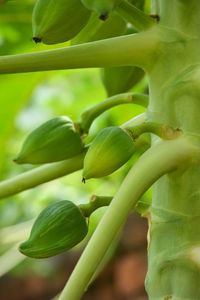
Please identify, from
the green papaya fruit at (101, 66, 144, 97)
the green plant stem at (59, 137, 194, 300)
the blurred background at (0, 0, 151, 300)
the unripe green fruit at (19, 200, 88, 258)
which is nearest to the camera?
the green plant stem at (59, 137, 194, 300)

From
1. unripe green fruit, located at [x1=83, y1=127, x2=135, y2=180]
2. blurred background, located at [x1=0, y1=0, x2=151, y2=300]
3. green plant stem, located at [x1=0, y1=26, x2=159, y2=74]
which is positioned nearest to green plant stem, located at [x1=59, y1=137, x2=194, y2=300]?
unripe green fruit, located at [x1=83, y1=127, x2=135, y2=180]

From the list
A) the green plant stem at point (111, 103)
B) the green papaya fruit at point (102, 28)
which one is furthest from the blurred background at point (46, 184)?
the green papaya fruit at point (102, 28)

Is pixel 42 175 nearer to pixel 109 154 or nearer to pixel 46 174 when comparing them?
pixel 46 174

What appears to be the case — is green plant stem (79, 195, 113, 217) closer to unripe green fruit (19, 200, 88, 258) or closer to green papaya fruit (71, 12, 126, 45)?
unripe green fruit (19, 200, 88, 258)

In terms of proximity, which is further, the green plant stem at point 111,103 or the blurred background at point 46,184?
the blurred background at point 46,184

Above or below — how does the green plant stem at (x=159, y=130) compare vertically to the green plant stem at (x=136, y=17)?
below

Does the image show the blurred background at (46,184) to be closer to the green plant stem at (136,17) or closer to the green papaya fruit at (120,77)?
the green papaya fruit at (120,77)
